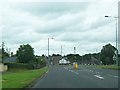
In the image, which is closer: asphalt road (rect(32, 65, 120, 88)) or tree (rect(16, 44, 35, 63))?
asphalt road (rect(32, 65, 120, 88))

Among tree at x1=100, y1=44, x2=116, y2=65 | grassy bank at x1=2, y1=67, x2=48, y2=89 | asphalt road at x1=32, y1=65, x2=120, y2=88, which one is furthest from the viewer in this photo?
tree at x1=100, y1=44, x2=116, y2=65

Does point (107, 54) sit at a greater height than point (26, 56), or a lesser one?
greater

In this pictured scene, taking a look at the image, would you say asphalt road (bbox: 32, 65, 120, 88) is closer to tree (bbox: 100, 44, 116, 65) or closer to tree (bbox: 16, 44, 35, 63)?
tree (bbox: 16, 44, 35, 63)

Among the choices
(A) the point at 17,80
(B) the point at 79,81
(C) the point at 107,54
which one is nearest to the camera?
(B) the point at 79,81

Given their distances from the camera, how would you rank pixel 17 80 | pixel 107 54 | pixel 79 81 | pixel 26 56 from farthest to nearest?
pixel 107 54 → pixel 26 56 → pixel 17 80 → pixel 79 81

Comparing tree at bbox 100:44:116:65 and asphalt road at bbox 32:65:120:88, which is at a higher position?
tree at bbox 100:44:116:65

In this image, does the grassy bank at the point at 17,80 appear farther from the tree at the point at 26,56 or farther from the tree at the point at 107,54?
the tree at the point at 107,54

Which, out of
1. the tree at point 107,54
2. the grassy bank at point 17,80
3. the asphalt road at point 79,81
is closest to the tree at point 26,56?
the tree at point 107,54

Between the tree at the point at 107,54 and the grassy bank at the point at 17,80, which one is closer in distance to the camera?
the grassy bank at the point at 17,80

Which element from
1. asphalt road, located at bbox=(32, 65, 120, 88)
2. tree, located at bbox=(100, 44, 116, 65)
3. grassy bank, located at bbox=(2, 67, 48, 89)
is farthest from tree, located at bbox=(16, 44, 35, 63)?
asphalt road, located at bbox=(32, 65, 120, 88)

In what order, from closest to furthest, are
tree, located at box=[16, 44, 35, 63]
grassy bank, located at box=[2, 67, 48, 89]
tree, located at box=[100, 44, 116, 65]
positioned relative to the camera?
grassy bank, located at box=[2, 67, 48, 89]
tree, located at box=[16, 44, 35, 63]
tree, located at box=[100, 44, 116, 65]

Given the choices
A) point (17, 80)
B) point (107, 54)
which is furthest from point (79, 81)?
point (107, 54)

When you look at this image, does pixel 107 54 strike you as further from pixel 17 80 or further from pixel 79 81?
pixel 79 81

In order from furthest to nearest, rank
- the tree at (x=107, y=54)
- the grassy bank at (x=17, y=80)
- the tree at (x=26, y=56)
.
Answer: the tree at (x=107, y=54) < the tree at (x=26, y=56) < the grassy bank at (x=17, y=80)
